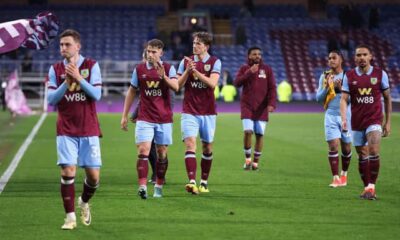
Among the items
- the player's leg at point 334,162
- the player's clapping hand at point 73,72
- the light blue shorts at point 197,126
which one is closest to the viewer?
the player's clapping hand at point 73,72

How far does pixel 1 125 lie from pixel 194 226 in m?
20.6

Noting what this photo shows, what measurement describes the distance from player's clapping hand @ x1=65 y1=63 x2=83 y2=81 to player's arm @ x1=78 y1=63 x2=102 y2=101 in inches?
1.8

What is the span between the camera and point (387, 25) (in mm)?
51906

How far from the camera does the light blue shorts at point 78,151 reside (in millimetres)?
9766

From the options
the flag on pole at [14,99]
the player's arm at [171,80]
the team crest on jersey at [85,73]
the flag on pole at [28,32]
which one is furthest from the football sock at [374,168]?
the flag on pole at [14,99]

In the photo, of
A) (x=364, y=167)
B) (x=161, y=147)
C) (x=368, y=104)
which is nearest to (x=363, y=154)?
(x=364, y=167)

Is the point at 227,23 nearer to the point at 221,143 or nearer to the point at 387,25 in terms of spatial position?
the point at 387,25

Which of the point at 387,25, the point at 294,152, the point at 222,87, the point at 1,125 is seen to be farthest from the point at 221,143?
the point at 387,25

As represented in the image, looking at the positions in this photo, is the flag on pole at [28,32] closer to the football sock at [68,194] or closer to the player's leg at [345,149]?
the football sock at [68,194]

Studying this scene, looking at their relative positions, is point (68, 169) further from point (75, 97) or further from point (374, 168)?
point (374, 168)

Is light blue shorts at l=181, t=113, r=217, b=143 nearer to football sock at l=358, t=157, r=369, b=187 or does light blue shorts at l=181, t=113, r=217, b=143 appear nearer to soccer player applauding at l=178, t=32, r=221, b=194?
soccer player applauding at l=178, t=32, r=221, b=194

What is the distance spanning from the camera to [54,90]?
383 inches

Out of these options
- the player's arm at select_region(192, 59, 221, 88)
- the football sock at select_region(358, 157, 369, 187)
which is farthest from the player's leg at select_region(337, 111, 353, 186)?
the player's arm at select_region(192, 59, 221, 88)

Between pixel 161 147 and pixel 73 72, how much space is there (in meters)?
3.24
